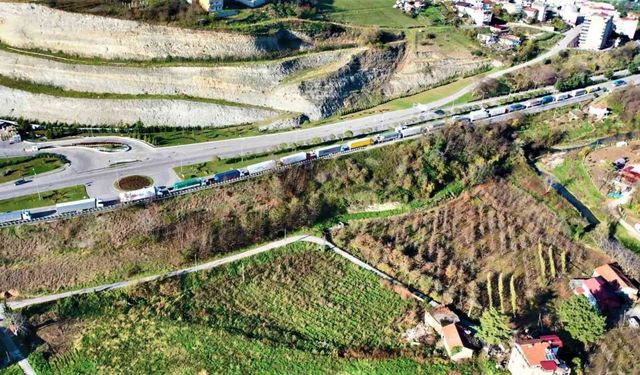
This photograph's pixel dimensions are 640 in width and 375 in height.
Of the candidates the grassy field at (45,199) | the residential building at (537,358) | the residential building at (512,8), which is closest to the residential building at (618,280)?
the residential building at (537,358)

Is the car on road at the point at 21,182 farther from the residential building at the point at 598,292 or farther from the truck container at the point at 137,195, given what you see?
the residential building at the point at 598,292

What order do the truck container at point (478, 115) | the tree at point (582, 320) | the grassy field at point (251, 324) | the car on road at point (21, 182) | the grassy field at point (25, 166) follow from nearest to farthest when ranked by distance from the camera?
the grassy field at point (251, 324)
the tree at point (582, 320)
the car on road at point (21, 182)
the grassy field at point (25, 166)
the truck container at point (478, 115)

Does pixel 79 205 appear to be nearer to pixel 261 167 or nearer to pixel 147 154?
pixel 147 154

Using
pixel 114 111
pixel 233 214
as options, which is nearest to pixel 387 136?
pixel 233 214

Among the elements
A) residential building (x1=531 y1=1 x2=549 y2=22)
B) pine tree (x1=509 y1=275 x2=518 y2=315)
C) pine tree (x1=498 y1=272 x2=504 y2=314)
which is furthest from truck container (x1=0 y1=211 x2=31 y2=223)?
residential building (x1=531 y1=1 x2=549 y2=22)

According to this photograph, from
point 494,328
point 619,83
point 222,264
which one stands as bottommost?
point 494,328

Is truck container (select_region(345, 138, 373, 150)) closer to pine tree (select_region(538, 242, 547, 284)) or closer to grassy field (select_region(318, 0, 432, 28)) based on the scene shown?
pine tree (select_region(538, 242, 547, 284))

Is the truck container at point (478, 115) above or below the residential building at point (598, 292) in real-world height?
above
